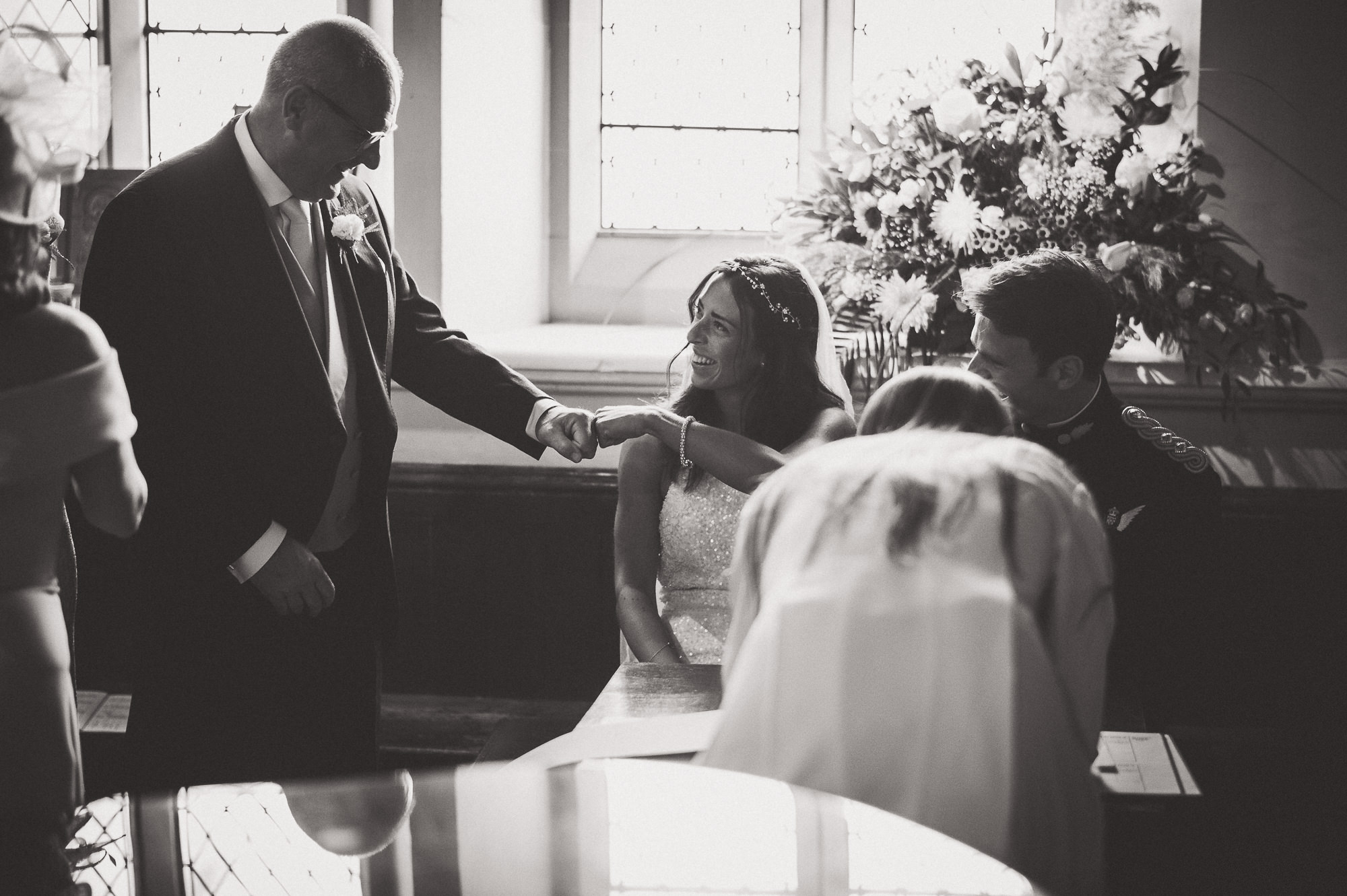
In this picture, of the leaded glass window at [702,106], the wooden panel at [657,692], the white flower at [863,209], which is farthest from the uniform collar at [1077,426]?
the leaded glass window at [702,106]

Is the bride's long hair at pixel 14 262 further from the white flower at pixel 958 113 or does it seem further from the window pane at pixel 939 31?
the window pane at pixel 939 31

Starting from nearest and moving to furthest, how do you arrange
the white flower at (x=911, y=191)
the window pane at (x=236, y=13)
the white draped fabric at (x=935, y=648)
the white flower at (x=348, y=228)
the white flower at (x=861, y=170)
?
the white draped fabric at (x=935, y=648) < the white flower at (x=348, y=228) < the white flower at (x=911, y=191) < the white flower at (x=861, y=170) < the window pane at (x=236, y=13)

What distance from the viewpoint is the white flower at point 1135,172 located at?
11.5 ft

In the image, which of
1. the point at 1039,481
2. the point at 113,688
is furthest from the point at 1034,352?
the point at 113,688

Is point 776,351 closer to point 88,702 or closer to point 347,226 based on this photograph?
point 347,226

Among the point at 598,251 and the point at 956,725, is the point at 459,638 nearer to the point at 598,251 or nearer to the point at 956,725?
the point at 598,251

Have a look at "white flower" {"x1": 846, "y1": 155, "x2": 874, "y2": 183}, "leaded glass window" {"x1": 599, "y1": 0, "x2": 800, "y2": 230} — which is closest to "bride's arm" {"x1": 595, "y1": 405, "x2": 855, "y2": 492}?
"white flower" {"x1": 846, "y1": 155, "x2": 874, "y2": 183}

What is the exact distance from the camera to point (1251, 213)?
150 inches

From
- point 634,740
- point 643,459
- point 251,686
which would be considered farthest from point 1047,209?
point 251,686

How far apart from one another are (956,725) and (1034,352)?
1388 millimetres

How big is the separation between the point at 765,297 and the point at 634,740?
142 cm

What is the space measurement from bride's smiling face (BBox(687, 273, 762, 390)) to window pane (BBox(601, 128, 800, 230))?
1.62 metres

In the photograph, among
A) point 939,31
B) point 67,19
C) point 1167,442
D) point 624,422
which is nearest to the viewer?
point 1167,442

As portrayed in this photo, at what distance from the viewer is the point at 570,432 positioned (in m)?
3.09
